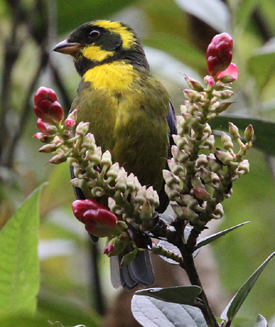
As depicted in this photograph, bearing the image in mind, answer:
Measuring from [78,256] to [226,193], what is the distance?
337 centimetres

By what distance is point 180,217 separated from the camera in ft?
3.99

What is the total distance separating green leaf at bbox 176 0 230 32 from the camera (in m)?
3.10

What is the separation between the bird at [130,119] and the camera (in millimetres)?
2305

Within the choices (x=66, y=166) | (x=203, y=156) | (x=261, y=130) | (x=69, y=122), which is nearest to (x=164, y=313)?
(x=203, y=156)

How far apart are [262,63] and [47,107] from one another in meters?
1.94

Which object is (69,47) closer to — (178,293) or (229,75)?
(229,75)

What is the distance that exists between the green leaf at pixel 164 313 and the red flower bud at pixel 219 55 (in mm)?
609

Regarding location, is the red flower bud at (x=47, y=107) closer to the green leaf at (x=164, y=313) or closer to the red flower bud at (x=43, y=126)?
the red flower bud at (x=43, y=126)

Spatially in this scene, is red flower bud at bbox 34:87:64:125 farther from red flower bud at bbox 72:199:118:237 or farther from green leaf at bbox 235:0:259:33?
green leaf at bbox 235:0:259:33

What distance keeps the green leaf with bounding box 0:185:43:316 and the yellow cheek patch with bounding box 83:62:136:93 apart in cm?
93

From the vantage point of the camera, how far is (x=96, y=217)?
4.04 feet

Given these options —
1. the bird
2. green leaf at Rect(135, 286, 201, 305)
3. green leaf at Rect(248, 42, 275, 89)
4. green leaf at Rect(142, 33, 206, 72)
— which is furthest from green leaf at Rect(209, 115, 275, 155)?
green leaf at Rect(142, 33, 206, 72)

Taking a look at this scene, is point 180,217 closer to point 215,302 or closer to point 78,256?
point 215,302

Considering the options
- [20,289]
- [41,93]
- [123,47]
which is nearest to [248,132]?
[41,93]
